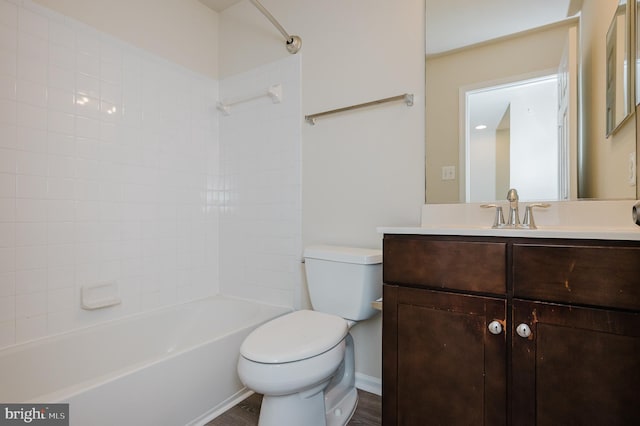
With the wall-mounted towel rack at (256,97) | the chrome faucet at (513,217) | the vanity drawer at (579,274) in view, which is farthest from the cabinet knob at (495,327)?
the wall-mounted towel rack at (256,97)

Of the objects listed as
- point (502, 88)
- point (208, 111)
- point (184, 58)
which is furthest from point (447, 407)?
point (184, 58)

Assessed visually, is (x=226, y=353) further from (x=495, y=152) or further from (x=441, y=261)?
(x=495, y=152)

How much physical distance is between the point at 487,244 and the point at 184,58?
7.05 ft

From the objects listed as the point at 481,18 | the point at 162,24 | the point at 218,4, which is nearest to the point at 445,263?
the point at 481,18

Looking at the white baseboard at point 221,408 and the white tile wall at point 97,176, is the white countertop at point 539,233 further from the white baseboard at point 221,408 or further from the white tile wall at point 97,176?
the white baseboard at point 221,408

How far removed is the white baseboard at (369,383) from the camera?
1.72 m

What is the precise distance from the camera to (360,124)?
1770 millimetres

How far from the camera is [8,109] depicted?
1.42 meters

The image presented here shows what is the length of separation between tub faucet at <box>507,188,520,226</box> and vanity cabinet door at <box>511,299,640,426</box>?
0.41 meters

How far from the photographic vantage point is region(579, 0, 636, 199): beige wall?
117 cm

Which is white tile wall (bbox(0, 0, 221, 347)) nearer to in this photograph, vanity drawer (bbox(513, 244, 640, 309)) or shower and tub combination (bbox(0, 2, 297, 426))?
shower and tub combination (bbox(0, 2, 297, 426))

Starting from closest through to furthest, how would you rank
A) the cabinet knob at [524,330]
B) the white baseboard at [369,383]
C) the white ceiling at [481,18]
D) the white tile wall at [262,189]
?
the cabinet knob at [524,330]
the white ceiling at [481,18]
the white baseboard at [369,383]
the white tile wall at [262,189]

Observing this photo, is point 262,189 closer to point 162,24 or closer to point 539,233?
point 162,24

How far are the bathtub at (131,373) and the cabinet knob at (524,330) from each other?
124 centimetres
